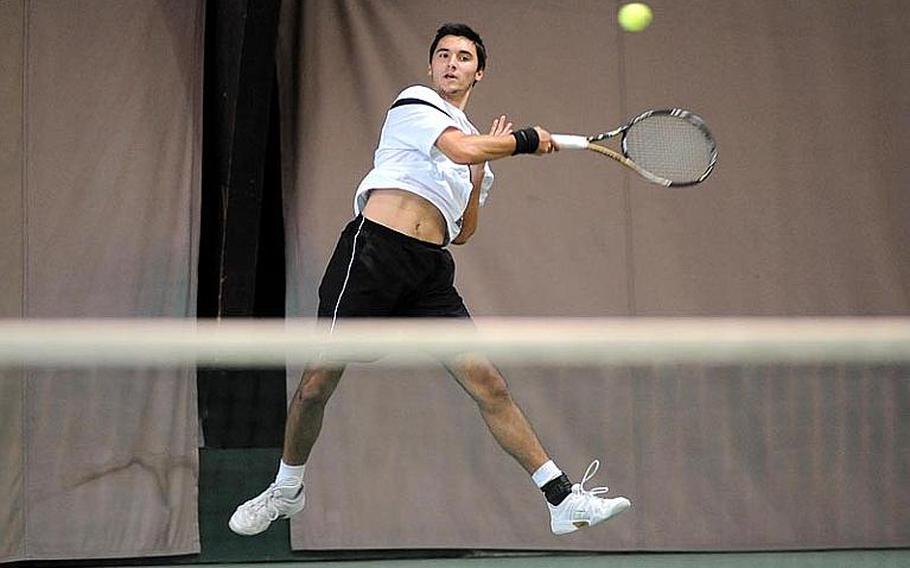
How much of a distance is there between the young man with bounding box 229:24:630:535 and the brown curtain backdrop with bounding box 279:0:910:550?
619 millimetres

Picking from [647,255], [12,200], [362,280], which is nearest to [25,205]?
[12,200]

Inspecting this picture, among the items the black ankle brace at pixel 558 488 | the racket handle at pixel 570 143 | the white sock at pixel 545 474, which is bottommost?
the black ankle brace at pixel 558 488

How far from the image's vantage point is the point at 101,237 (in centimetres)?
407

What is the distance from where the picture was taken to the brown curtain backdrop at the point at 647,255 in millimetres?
4160

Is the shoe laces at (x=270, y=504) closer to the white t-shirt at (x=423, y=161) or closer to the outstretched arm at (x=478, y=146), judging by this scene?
the white t-shirt at (x=423, y=161)

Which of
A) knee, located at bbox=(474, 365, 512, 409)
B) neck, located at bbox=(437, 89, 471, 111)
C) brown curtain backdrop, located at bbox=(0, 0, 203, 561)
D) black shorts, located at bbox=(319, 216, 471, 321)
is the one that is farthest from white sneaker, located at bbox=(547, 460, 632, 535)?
brown curtain backdrop, located at bbox=(0, 0, 203, 561)

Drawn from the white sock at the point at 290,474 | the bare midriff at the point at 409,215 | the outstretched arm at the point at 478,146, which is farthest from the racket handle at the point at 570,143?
the white sock at the point at 290,474

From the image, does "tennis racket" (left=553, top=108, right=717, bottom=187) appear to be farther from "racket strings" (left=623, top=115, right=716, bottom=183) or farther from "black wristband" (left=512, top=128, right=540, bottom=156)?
"black wristband" (left=512, top=128, right=540, bottom=156)

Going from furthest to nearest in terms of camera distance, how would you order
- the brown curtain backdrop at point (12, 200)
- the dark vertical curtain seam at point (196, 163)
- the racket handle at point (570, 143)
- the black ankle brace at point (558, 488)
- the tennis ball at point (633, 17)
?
the tennis ball at point (633, 17) → the dark vertical curtain seam at point (196, 163) → the brown curtain backdrop at point (12, 200) → the black ankle brace at point (558, 488) → the racket handle at point (570, 143)

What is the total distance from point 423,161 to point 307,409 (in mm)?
558

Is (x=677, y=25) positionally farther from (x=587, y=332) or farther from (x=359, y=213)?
(x=587, y=332)

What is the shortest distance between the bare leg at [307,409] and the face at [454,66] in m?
0.70

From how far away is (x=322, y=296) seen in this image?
11.6 ft

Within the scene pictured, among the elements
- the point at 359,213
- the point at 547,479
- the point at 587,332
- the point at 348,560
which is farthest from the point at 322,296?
the point at 587,332
